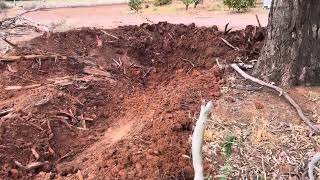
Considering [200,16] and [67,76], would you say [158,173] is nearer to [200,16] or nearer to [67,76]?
[67,76]

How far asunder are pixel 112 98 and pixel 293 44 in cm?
188

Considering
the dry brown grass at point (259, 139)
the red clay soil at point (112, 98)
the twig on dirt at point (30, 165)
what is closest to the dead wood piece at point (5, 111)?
the red clay soil at point (112, 98)

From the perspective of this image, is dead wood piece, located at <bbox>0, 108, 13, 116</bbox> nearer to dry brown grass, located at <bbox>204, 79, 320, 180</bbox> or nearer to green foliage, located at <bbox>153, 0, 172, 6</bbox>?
dry brown grass, located at <bbox>204, 79, 320, 180</bbox>

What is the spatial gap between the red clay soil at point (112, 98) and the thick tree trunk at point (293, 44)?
543mm

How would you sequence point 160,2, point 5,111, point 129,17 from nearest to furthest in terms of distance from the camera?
point 5,111 < point 129,17 < point 160,2

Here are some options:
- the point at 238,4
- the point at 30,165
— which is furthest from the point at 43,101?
the point at 238,4

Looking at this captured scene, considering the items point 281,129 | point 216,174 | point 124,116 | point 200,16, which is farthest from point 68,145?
point 200,16

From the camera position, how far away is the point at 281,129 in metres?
4.21

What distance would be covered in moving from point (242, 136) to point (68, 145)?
1.47m

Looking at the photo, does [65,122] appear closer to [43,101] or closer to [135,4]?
[43,101]

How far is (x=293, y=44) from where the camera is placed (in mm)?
4688

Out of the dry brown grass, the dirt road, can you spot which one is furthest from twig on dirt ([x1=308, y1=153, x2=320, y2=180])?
the dirt road

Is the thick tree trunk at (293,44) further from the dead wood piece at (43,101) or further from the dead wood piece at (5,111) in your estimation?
the dead wood piece at (5,111)

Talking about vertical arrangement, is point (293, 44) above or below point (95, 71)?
above
